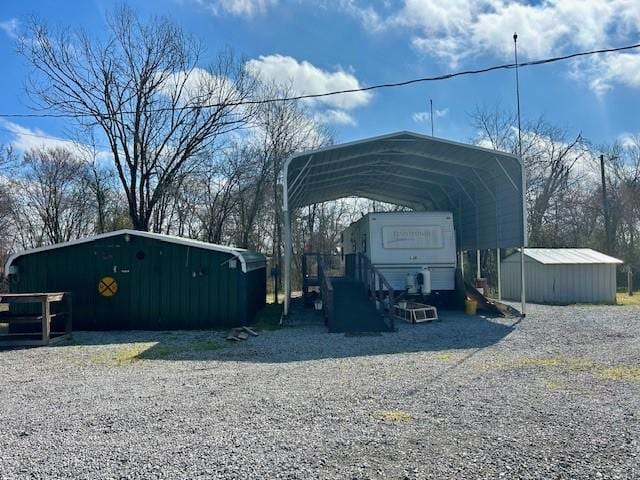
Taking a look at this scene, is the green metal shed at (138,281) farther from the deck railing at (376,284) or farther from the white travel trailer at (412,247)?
the white travel trailer at (412,247)

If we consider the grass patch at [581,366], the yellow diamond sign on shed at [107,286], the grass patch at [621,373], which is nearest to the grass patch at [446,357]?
the grass patch at [581,366]

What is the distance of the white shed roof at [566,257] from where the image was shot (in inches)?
737

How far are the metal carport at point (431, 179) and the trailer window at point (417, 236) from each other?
194cm

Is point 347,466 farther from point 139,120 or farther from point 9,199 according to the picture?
point 9,199

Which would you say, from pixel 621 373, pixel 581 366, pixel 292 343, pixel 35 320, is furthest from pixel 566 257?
pixel 35 320

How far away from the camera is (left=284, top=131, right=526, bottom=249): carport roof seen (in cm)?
1331

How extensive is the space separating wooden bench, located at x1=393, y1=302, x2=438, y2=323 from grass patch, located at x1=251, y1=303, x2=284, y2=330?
3.02 m

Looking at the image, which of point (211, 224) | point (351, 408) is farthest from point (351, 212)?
point (351, 408)

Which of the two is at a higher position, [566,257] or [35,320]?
[566,257]

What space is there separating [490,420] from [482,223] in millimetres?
12755

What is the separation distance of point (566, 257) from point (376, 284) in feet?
30.8

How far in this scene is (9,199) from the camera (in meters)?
29.0

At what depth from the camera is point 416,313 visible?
12844 mm

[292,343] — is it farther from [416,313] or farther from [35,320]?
[35,320]
